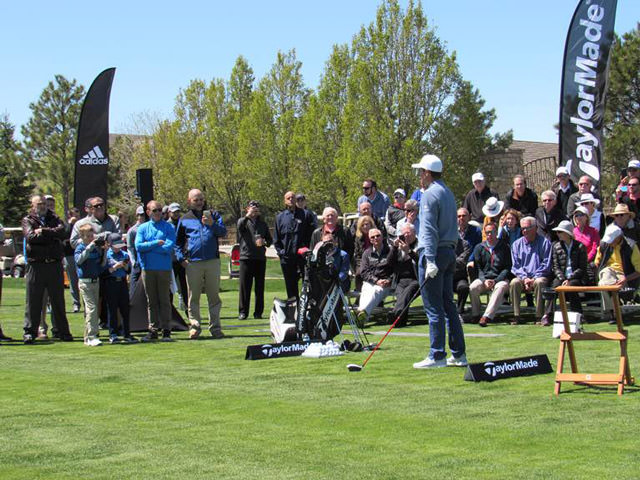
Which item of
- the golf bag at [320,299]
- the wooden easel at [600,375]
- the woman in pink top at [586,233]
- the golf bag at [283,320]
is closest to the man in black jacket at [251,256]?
the golf bag at [283,320]

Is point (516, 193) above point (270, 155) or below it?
below

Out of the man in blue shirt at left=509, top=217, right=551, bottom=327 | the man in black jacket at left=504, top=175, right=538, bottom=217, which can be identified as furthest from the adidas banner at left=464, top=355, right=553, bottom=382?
the man in black jacket at left=504, top=175, right=538, bottom=217

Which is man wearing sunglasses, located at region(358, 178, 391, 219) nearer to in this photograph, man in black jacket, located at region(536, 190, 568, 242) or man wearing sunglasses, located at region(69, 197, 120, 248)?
man in black jacket, located at region(536, 190, 568, 242)

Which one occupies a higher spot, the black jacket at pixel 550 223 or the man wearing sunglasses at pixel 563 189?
the man wearing sunglasses at pixel 563 189

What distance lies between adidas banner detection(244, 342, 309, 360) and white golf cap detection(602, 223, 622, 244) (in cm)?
476

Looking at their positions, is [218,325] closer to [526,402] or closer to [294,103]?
[526,402]

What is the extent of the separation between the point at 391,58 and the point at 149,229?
31.0 meters

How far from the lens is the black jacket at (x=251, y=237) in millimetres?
16672

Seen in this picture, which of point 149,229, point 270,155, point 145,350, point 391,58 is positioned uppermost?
point 391,58

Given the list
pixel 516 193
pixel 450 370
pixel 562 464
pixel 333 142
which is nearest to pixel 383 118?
pixel 333 142

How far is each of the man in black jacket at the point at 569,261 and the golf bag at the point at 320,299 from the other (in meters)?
3.55

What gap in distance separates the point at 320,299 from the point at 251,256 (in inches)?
197

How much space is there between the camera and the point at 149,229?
527 inches

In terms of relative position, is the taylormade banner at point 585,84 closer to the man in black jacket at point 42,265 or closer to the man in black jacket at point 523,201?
the man in black jacket at point 523,201
